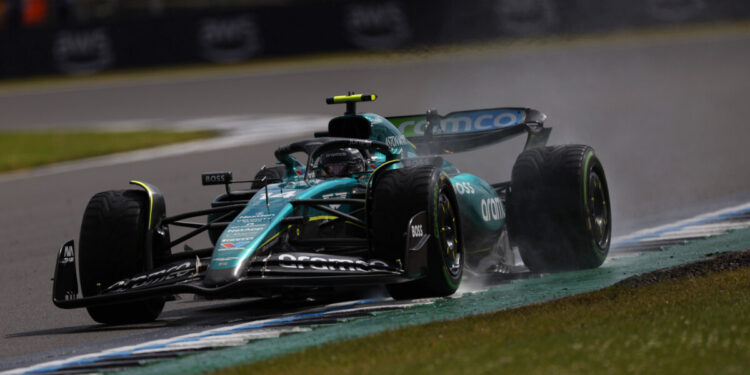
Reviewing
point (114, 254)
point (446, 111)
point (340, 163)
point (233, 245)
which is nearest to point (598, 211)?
point (340, 163)

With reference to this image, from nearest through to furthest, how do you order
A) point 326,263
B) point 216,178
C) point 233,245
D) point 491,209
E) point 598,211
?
1. point 233,245
2. point 326,263
3. point 216,178
4. point 491,209
5. point 598,211

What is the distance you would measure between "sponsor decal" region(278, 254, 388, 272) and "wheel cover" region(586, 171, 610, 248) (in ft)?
7.23

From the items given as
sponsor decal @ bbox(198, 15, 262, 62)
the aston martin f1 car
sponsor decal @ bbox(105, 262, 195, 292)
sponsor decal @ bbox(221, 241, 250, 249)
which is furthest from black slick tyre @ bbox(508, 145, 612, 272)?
sponsor decal @ bbox(198, 15, 262, 62)

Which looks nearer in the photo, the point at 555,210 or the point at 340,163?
the point at 340,163

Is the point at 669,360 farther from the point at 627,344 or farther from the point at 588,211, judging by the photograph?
the point at 588,211

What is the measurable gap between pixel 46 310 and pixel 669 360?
16.9 feet

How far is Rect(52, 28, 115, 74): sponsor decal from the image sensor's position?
32.7 metres

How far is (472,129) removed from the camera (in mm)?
10656

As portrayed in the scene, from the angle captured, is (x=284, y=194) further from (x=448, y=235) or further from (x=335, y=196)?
(x=448, y=235)

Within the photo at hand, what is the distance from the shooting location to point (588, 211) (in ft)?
30.7

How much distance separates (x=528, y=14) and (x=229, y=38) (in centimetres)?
928

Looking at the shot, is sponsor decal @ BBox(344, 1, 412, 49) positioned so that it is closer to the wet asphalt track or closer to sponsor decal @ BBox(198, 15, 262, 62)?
the wet asphalt track

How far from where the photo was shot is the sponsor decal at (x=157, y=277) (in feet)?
26.2

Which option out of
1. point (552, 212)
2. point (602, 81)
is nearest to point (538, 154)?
point (552, 212)
